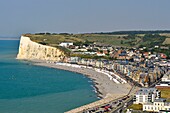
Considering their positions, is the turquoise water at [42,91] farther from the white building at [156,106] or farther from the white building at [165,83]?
the white building at [165,83]

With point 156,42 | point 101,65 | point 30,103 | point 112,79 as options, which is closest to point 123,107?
point 30,103

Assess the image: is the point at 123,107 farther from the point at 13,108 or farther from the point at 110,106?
the point at 13,108

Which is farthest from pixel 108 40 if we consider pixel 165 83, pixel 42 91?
pixel 42 91

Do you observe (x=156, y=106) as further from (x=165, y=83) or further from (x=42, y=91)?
(x=42, y=91)

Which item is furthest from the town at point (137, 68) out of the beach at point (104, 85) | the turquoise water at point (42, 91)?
the turquoise water at point (42, 91)

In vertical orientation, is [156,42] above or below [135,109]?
above

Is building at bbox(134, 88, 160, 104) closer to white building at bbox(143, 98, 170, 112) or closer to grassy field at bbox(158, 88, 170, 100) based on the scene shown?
grassy field at bbox(158, 88, 170, 100)
